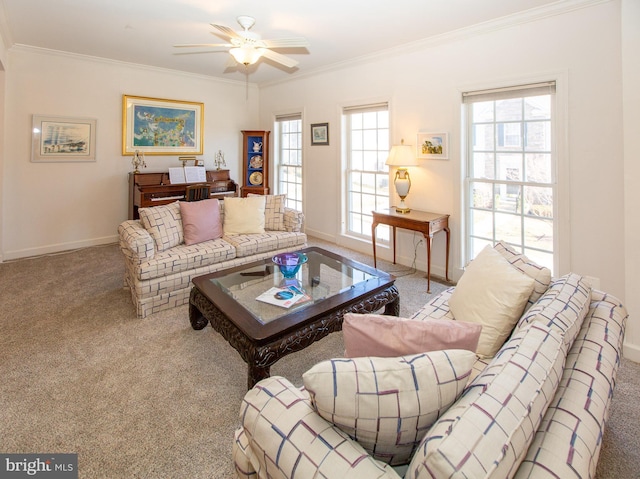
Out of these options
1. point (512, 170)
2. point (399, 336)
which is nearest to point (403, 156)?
point (512, 170)

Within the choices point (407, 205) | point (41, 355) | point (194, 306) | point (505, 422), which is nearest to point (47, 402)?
point (41, 355)

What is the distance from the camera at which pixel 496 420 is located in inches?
33.6

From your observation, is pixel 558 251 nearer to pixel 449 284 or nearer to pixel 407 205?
pixel 449 284

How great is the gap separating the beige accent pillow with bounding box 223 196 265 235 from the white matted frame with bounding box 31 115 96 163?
253cm

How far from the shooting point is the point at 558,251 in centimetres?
319

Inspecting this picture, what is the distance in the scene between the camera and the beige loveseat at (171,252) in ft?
9.98

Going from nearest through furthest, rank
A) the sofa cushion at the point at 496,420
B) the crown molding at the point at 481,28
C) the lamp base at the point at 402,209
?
the sofa cushion at the point at 496,420 → the crown molding at the point at 481,28 → the lamp base at the point at 402,209

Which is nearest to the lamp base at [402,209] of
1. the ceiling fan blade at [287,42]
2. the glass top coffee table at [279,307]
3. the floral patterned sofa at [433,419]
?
the glass top coffee table at [279,307]

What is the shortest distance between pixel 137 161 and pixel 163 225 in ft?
8.28

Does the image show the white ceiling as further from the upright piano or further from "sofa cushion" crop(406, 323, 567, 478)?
"sofa cushion" crop(406, 323, 567, 478)

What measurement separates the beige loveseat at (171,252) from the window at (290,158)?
2.25m

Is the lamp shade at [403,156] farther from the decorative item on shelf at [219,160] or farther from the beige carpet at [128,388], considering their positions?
the decorative item on shelf at [219,160]

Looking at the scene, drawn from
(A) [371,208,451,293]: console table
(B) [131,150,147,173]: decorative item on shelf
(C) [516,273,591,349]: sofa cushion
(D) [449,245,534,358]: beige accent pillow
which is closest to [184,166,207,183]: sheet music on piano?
(B) [131,150,147,173]: decorative item on shelf
